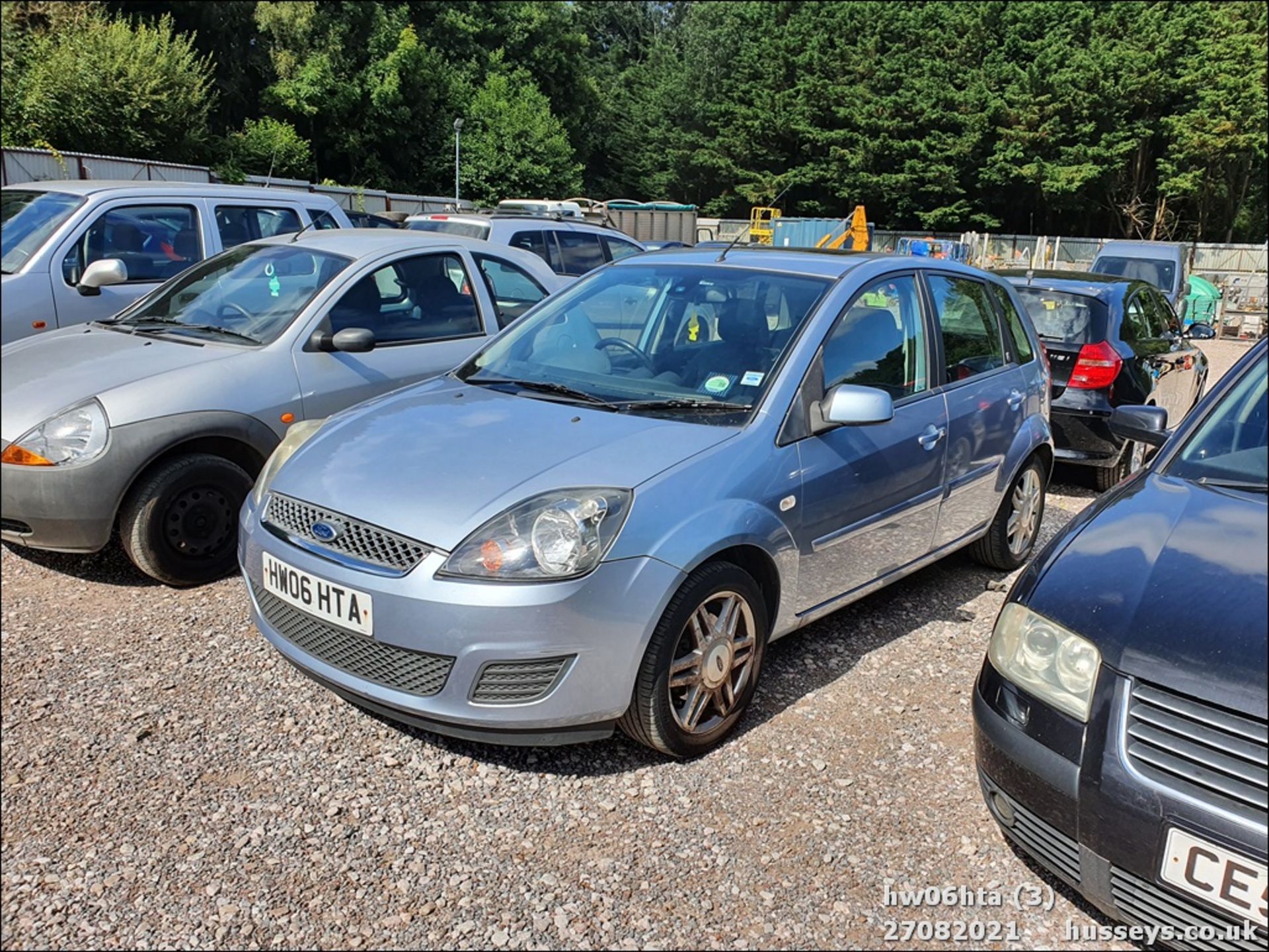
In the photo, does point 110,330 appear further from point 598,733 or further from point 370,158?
point 370,158

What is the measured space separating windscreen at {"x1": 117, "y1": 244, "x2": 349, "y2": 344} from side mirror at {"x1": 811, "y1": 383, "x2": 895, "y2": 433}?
3002mm

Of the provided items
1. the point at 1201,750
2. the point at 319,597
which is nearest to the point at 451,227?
the point at 319,597

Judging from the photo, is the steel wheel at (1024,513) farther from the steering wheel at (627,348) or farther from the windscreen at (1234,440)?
the steering wheel at (627,348)

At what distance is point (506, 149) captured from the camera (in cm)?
4016

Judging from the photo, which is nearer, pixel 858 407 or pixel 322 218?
pixel 858 407

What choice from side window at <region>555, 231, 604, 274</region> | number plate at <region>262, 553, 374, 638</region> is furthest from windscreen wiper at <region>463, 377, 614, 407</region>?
side window at <region>555, 231, 604, 274</region>

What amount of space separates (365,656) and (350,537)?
1.24ft

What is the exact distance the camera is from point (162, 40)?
24.1m

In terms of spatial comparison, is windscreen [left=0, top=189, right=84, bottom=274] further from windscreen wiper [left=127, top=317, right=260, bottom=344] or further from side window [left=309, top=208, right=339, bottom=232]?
side window [left=309, top=208, right=339, bottom=232]

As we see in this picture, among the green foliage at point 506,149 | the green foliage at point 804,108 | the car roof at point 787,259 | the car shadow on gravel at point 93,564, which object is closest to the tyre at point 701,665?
the car roof at point 787,259

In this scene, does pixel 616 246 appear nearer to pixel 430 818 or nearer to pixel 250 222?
pixel 250 222

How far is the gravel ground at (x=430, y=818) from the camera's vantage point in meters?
2.44

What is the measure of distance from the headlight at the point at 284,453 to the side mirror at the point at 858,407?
6.63ft

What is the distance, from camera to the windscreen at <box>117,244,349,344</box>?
16.5 feet
